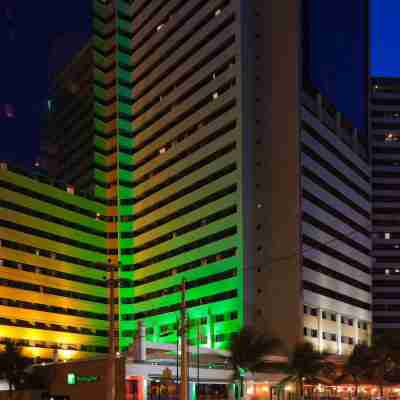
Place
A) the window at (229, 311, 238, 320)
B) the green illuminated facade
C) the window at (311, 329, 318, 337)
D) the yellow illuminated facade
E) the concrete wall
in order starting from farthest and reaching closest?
the yellow illuminated facade, the green illuminated facade, the window at (311, 329, 318, 337), the window at (229, 311, 238, 320), the concrete wall

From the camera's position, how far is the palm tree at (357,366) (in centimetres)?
8419

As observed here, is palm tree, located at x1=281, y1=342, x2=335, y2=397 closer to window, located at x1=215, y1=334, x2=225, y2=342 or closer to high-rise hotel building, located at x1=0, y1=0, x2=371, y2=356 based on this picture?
high-rise hotel building, located at x1=0, y1=0, x2=371, y2=356

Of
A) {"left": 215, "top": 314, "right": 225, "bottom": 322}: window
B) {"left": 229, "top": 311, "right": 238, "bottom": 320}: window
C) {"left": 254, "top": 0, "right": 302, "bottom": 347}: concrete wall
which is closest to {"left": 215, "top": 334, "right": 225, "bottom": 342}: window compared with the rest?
{"left": 215, "top": 314, "right": 225, "bottom": 322}: window

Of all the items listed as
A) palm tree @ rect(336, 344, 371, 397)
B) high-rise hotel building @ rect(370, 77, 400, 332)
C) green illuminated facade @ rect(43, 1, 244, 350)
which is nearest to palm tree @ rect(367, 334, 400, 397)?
palm tree @ rect(336, 344, 371, 397)

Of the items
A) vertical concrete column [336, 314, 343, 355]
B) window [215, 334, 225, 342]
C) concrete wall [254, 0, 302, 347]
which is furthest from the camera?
vertical concrete column [336, 314, 343, 355]

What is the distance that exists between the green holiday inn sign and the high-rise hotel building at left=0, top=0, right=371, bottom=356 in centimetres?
2281

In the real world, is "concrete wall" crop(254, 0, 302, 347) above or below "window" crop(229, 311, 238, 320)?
above

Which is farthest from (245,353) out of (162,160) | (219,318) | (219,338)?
(162,160)

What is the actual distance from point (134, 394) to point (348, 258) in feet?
191

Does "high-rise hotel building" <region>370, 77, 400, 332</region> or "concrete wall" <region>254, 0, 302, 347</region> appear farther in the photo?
"high-rise hotel building" <region>370, 77, 400, 332</region>

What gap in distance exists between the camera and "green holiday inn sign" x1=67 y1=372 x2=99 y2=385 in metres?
63.3

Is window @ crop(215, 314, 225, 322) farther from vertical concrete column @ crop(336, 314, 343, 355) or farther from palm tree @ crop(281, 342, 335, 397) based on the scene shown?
palm tree @ crop(281, 342, 335, 397)

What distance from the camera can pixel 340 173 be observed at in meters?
111

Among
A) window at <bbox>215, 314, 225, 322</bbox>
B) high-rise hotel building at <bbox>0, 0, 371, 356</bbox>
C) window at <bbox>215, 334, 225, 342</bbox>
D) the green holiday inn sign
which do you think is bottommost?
the green holiday inn sign
